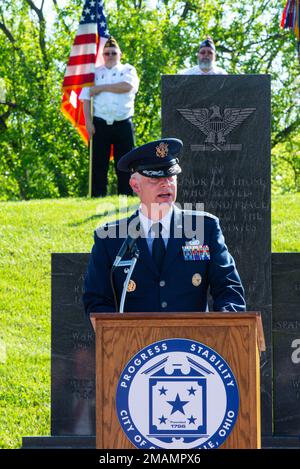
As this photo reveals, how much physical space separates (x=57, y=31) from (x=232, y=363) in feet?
108

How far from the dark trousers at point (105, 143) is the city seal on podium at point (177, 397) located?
11130mm

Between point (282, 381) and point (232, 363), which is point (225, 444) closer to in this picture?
point (232, 363)

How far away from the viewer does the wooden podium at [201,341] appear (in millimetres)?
5570

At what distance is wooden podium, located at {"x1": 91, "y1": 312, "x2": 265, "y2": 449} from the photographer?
5570mm

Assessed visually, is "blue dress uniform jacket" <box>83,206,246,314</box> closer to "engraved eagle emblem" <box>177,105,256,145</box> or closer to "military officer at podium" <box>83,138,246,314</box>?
"military officer at podium" <box>83,138,246,314</box>

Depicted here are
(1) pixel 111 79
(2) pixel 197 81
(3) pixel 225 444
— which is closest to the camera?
(3) pixel 225 444

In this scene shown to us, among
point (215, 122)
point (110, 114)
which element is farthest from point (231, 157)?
point (110, 114)

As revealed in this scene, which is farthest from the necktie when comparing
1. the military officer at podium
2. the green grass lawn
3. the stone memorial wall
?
the green grass lawn

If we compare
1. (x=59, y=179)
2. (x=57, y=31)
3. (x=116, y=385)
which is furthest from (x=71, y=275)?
(x=57, y=31)

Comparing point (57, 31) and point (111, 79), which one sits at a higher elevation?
point (57, 31)

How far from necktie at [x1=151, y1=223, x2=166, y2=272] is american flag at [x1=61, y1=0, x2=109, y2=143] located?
35.9 feet

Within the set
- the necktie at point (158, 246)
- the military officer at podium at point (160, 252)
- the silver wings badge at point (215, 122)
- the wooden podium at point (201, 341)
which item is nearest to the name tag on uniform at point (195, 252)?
the military officer at podium at point (160, 252)

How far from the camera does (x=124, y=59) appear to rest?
33.9m

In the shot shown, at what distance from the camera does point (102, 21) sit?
752 inches
